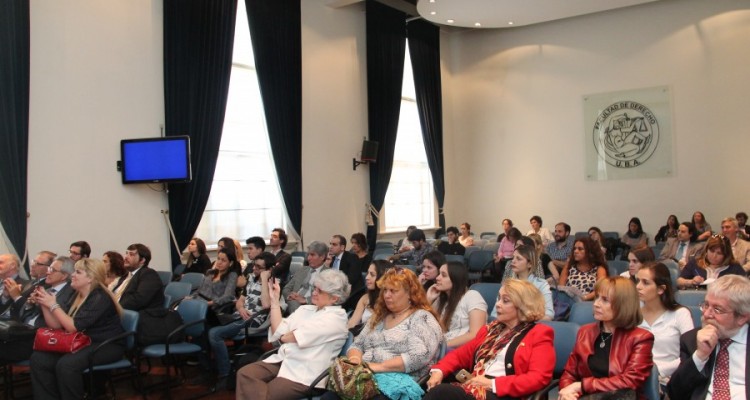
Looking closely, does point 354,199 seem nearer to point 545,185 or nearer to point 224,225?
point 224,225

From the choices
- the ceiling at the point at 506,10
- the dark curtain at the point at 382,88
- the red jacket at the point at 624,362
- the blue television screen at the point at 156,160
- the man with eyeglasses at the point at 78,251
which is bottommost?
the red jacket at the point at 624,362

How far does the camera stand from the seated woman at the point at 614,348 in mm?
2701

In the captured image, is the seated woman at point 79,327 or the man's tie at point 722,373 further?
the seated woman at point 79,327

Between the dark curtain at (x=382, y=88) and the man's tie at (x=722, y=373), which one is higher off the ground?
the dark curtain at (x=382, y=88)

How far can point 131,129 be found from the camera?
7691 mm

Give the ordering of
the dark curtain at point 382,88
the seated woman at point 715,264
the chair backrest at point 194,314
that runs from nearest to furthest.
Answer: the seated woman at point 715,264
the chair backrest at point 194,314
the dark curtain at point 382,88

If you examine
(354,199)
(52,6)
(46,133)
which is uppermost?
(52,6)

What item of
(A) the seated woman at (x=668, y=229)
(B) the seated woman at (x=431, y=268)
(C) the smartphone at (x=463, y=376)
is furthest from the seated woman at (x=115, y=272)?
(A) the seated woman at (x=668, y=229)

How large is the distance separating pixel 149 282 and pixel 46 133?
9.46ft

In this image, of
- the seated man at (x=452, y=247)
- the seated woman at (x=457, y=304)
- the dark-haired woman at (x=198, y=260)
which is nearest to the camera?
the seated woman at (x=457, y=304)

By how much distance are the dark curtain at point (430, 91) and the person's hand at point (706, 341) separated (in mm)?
10515

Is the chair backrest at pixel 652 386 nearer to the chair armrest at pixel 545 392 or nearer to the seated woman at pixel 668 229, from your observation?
the chair armrest at pixel 545 392

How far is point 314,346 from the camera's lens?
3.65 meters

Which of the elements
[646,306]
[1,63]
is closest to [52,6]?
[1,63]
